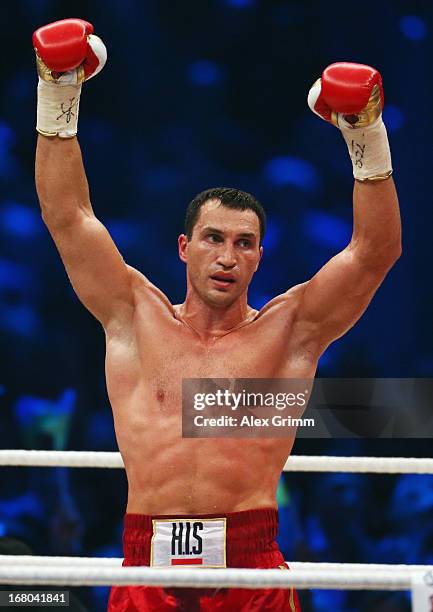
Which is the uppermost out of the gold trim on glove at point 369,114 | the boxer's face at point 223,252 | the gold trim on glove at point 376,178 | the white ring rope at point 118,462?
the gold trim on glove at point 369,114

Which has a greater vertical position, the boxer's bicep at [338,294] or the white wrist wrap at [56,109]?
the white wrist wrap at [56,109]

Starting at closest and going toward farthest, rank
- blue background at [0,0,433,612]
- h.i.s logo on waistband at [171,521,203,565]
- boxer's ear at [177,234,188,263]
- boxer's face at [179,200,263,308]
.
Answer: h.i.s logo on waistband at [171,521,203,565], boxer's face at [179,200,263,308], boxer's ear at [177,234,188,263], blue background at [0,0,433,612]

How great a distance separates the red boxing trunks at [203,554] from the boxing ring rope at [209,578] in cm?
37

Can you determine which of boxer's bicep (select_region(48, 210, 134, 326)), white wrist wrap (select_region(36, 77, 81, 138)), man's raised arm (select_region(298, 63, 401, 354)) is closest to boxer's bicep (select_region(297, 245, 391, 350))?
man's raised arm (select_region(298, 63, 401, 354))

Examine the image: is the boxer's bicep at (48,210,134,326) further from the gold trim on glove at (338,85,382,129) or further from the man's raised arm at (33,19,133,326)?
the gold trim on glove at (338,85,382,129)

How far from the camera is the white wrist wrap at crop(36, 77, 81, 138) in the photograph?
77.0 inches

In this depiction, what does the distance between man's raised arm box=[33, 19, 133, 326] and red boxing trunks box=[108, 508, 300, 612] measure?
53 cm

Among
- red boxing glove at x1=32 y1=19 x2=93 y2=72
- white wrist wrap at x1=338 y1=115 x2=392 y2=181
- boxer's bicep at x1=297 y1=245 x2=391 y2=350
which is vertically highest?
red boxing glove at x1=32 y1=19 x2=93 y2=72

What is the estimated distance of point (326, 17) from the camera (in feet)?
12.6

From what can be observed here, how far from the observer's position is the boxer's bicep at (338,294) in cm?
195

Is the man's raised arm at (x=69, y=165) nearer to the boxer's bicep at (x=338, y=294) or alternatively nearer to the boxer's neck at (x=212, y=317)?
the boxer's neck at (x=212, y=317)

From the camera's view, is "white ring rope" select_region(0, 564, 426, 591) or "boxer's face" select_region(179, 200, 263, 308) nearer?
"white ring rope" select_region(0, 564, 426, 591)

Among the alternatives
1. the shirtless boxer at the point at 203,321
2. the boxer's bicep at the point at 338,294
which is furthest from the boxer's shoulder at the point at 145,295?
the boxer's bicep at the point at 338,294

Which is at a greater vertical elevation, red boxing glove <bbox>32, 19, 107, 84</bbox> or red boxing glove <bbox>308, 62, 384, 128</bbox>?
red boxing glove <bbox>32, 19, 107, 84</bbox>
